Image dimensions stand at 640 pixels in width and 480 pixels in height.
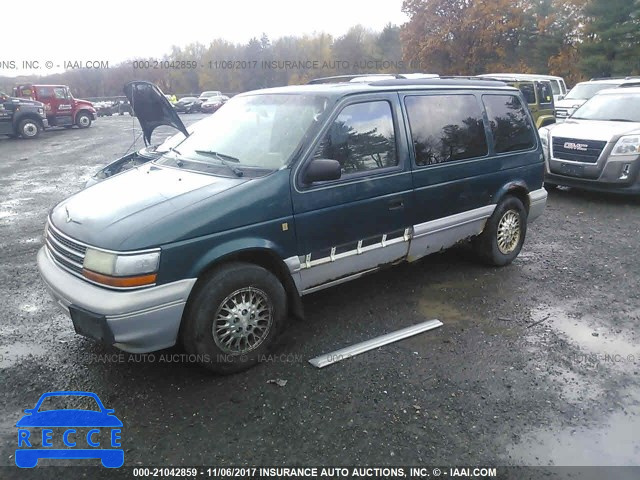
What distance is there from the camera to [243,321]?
3.40 meters

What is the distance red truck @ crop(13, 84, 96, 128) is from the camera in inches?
947

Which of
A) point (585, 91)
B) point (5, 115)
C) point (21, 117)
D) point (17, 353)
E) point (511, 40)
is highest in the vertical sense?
point (511, 40)

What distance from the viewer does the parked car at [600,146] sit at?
8125 millimetres

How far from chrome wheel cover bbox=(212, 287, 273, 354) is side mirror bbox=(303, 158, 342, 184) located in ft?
2.96

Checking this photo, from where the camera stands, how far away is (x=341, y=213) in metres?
3.79

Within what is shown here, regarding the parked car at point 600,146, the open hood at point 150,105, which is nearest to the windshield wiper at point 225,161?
the open hood at point 150,105

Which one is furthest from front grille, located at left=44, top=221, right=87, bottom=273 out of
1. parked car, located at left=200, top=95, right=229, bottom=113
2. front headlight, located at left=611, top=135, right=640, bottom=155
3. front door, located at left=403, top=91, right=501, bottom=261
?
parked car, located at left=200, top=95, right=229, bottom=113

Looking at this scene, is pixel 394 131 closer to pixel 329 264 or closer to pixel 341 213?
pixel 341 213

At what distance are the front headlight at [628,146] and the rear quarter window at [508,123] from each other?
12.4ft

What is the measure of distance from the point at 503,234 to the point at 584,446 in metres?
2.84

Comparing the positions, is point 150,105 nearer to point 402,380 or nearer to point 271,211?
point 271,211

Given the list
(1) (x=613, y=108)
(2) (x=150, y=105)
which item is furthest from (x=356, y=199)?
(1) (x=613, y=108)

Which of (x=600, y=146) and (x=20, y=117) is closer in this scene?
(x=600, y=146)

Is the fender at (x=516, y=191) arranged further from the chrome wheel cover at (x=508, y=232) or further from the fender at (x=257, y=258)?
the fender at (x=257, y=258)
